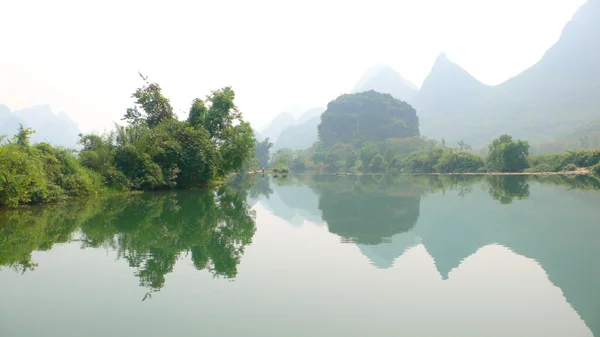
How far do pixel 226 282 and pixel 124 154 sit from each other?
1726 centimetres

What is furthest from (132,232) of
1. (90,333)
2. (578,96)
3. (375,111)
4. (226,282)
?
(578,96)

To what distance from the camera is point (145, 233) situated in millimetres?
9414

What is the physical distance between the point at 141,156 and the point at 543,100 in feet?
461

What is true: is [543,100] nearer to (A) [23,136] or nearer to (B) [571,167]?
(B) [571,167]

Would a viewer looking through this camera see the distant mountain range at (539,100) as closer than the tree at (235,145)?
No

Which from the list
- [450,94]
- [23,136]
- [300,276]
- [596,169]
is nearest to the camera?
[300,276]

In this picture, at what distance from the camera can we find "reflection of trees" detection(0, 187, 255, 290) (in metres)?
6.88

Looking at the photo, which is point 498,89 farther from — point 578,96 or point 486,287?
point 486,287

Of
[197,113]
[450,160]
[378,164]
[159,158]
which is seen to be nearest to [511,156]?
[450,160]

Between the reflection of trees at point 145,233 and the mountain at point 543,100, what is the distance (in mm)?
115319

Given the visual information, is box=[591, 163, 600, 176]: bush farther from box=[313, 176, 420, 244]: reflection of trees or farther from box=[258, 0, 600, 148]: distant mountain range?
box=[258, 0, 600, 148]: distant mountain range

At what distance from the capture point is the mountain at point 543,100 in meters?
115

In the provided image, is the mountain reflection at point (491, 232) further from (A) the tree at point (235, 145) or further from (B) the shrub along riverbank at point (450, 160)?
(B) the shrub along riverbank at point (450, 160)

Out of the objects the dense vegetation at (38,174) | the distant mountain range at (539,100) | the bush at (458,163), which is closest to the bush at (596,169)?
the bush at (458,163)
